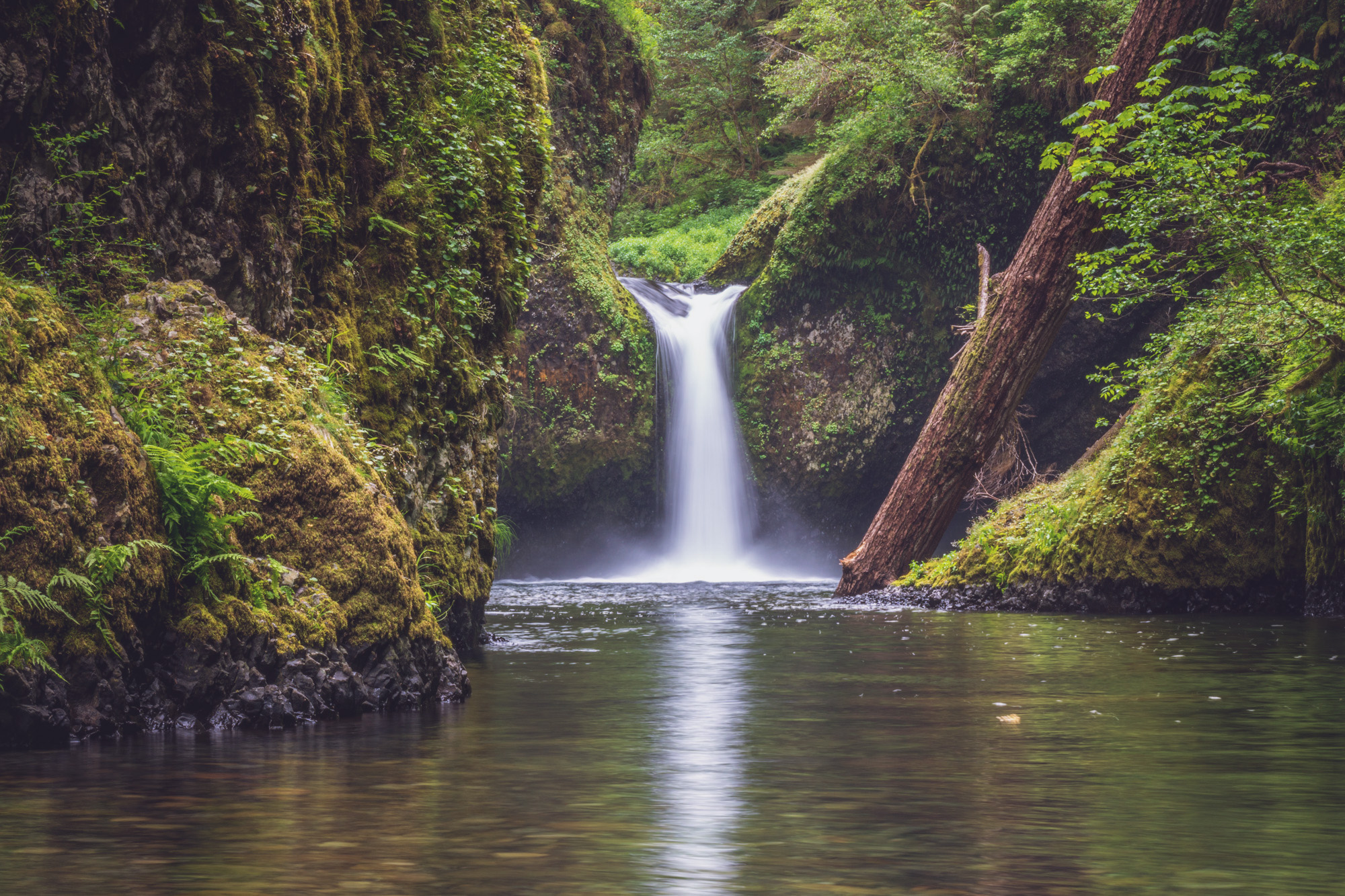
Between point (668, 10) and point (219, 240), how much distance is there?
1214 inches

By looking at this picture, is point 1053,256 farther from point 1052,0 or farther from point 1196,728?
point 1196,728

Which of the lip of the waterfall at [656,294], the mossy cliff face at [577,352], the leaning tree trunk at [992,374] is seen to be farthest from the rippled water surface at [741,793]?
the lip of the waterfall at [656,294]

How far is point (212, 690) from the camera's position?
5074 mm

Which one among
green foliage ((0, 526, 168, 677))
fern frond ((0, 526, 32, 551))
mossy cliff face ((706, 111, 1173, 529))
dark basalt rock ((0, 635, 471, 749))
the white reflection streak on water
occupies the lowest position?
the white reflection streak on water

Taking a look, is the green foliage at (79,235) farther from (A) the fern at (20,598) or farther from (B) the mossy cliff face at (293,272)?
(A) the fern at (20,598)

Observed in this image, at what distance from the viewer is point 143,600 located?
15.9ft

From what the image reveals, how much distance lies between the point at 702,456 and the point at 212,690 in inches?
729

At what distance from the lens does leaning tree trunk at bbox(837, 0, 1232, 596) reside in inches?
534

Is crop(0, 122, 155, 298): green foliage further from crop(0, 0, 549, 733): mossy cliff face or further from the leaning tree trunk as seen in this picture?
the leaning tree trunk

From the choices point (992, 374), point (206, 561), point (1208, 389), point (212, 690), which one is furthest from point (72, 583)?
point (992, 374)

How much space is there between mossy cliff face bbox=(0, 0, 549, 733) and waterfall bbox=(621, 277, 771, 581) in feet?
46.3

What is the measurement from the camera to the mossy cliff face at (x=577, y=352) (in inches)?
918

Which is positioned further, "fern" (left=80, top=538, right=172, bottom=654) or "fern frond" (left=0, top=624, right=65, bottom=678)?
"fern" (left=80, top=538, right=172, bottom=654)

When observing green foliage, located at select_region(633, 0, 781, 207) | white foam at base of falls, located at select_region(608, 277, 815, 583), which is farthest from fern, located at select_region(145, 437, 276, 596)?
green foliage, located at select_region(633, 0, 781, 207)
